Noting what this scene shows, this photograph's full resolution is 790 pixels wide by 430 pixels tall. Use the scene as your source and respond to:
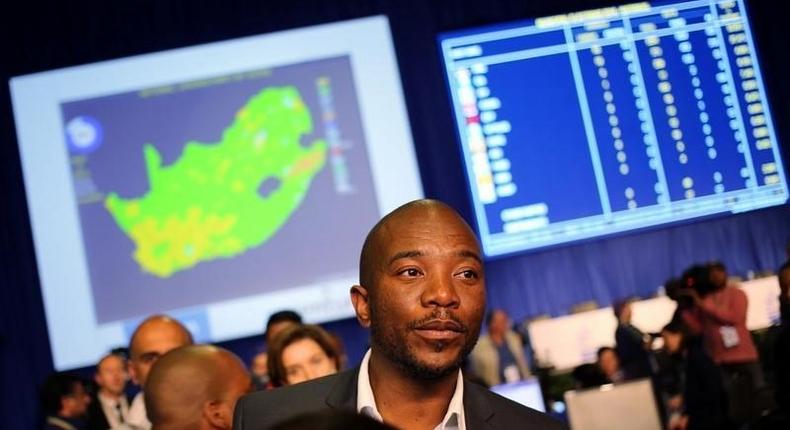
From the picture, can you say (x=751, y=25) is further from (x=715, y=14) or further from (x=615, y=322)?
(x=615, y=322)

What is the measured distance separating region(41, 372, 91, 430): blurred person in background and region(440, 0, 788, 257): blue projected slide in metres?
3.09

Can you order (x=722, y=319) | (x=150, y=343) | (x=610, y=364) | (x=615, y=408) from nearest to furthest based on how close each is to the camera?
1. (x=615, y=408)
2. (x=150, y=343)
3. (x=722, y=319)
4. (x=610, y=364)

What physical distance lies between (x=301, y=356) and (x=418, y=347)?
142cm

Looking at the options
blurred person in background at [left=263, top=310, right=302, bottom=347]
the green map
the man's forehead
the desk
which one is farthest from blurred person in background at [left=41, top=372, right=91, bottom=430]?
the desk

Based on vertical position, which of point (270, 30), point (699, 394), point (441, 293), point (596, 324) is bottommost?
point (699, 394)

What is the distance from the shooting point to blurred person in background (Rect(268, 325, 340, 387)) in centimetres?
347

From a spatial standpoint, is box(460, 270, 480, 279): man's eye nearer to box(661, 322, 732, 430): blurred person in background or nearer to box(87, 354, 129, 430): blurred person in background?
box(661, 322, 732, 430): blurred person in background

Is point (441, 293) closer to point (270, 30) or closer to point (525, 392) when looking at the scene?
point (525, 392)

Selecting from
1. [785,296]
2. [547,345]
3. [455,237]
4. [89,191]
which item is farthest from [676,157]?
[455,237]

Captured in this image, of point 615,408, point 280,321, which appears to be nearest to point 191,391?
point 615,408

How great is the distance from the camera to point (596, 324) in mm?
7785

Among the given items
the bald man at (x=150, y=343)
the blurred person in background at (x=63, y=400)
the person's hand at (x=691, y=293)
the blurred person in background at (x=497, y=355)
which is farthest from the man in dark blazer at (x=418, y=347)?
the blurred person in background at (x=497, y=355)

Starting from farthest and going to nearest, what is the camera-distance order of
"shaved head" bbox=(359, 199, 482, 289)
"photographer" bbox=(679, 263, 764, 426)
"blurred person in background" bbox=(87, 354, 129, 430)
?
"photographer" bbox=(679, 263, 764, 426)
"blurred person in background" bbox=(87, 354, 129, 430)
"shaved head" bbox=(359, 199, 482, 289)

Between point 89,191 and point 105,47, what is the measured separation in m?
1.18
